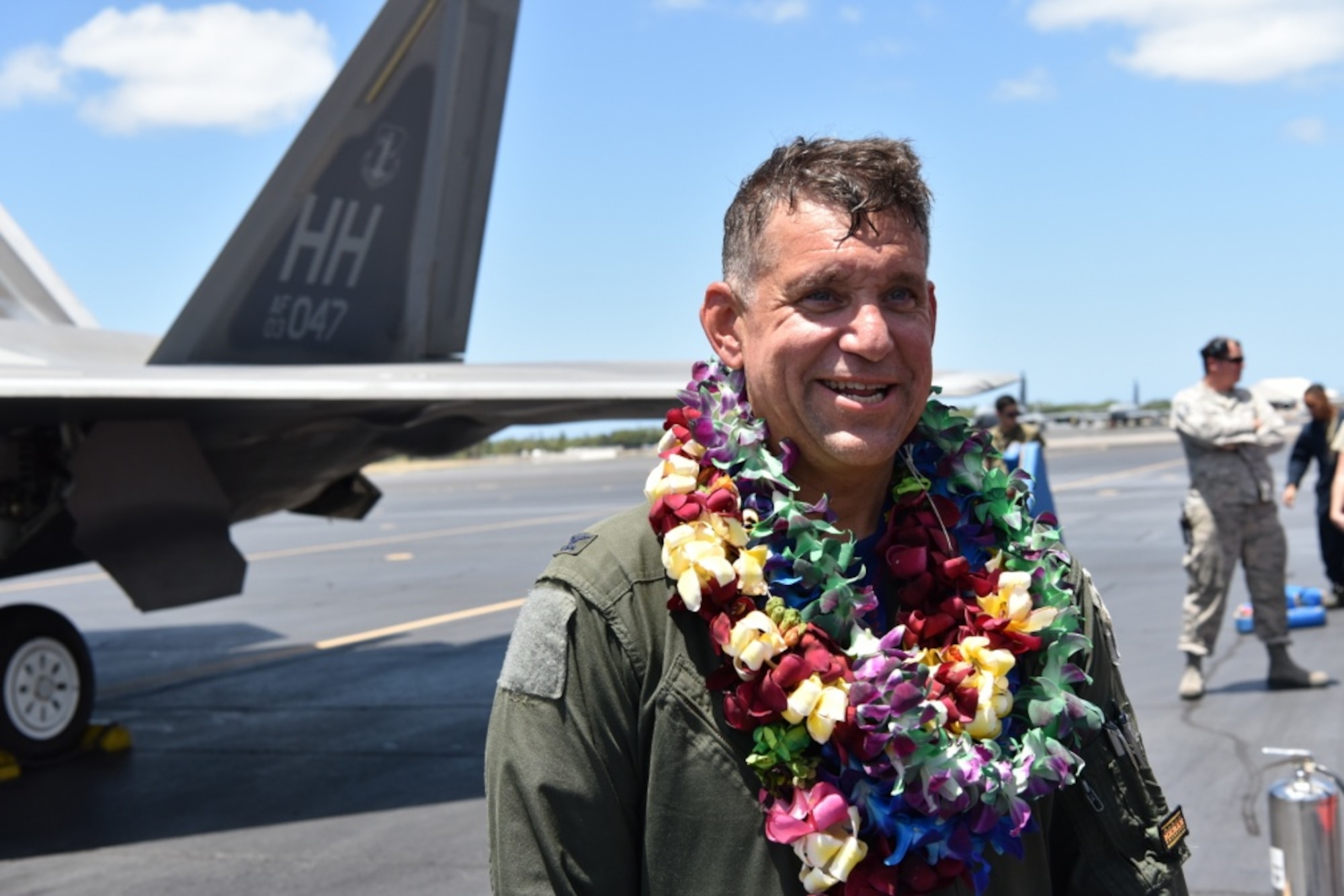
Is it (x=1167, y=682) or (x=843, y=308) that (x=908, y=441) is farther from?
(x=1167, y=682)

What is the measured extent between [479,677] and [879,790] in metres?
8.34

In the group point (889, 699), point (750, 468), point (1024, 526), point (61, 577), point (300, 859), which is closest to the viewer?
point (889, 699)

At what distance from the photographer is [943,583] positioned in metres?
2.25

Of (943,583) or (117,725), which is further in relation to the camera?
(117,725)

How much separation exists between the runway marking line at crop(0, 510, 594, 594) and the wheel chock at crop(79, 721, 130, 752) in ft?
32.8

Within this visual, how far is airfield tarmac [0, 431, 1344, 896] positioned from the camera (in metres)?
5.93

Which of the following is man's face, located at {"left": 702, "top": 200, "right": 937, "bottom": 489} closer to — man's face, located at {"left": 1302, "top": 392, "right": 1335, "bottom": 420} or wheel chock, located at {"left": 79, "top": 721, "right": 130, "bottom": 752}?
wheel chock, located at {"left": 79, "top": 721, "right": 130, "bottom": 752}

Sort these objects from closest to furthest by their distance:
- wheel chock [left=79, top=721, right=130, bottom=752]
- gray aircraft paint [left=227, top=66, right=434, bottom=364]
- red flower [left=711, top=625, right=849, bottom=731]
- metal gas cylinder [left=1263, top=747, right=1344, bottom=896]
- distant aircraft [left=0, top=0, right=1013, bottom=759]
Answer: red flower [left=711, top=625, right=849, bottom=731] → metal gas cylinder [left=1263, top=747, right=1344, bottom=896] → distant aircraft [left=0, top=0, right=1013, bottom=759] → wheel chock [left=79, top=721, right=130, bottom=752] → gray aircraft paint [left=227, top=66, right=434, bottom=364]

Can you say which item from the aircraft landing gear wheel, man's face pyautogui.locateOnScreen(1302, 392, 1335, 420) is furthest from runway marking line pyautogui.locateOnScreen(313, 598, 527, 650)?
man's face pyautogui.locateOnScreen(1302, 392, 1335, 420)

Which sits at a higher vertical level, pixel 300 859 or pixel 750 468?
pixel 750 468

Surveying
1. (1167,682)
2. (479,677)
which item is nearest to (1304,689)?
(1167,682)

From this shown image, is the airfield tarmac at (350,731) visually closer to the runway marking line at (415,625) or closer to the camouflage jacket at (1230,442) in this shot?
the runway marking line at (415,625)

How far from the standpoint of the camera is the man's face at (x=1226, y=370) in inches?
311

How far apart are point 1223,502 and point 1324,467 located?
4.80 m
